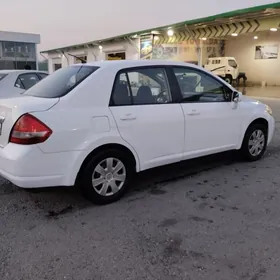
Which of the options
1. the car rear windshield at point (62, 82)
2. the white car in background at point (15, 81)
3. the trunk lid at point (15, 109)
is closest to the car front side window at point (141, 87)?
the car rear windshield at point (62, 82)

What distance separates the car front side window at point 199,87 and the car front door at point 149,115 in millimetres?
246

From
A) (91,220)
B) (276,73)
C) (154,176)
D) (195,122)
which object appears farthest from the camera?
(276,73)

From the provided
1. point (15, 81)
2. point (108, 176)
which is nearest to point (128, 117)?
point (108, 176)

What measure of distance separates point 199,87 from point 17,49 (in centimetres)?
3295

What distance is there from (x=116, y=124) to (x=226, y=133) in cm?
196

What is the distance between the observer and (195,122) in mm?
4473

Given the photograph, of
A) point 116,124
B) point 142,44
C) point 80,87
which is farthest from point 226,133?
point 142,44

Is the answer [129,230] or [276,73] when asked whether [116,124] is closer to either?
[129,230]

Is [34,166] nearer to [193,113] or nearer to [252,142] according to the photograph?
[193,113]

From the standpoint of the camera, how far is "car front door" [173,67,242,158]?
4.45 meters

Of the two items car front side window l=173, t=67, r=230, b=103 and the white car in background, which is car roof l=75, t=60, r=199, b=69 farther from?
the white car in background

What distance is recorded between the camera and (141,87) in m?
4.12

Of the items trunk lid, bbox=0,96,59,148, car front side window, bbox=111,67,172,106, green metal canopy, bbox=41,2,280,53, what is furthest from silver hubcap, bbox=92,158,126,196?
green metal canopy, bbox=41,2,280,53

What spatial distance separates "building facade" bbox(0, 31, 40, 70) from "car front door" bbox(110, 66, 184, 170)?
30850 millimetres
